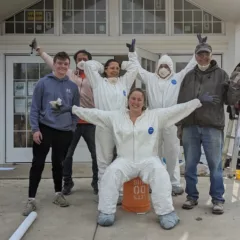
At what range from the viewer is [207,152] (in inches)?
177

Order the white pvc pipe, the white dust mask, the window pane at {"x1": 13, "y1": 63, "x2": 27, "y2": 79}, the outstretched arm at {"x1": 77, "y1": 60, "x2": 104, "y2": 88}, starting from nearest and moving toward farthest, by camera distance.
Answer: the white pvc pipe, the outstretched arm at {"x1": 77, "y1": 60, "x2": 104, "y2": 88}, the white dust mask, the window pane at {"x1": 13, "y1": 63, "x2": 27, "y2": 79}

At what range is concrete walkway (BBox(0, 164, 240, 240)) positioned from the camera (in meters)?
3.90

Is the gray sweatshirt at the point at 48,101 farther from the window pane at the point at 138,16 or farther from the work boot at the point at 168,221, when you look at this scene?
the window pane at the point at 138,16

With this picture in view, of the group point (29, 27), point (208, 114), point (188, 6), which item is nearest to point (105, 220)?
point (208, 114)

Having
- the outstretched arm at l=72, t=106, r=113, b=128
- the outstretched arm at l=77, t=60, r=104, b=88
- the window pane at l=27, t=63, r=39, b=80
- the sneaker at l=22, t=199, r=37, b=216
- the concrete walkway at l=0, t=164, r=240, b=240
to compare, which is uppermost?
the window pane at l=27, t=63, r=39, b=80

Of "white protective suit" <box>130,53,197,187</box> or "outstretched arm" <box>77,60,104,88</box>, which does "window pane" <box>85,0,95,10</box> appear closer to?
"white protective suit" <box>130,53,197,187</box>

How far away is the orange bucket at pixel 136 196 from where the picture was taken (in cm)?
448

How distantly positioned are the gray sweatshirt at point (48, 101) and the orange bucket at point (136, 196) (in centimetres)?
90

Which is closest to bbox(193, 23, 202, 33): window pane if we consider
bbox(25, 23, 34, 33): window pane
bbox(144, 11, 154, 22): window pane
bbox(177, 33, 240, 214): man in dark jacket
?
bbox(144, 11, 154, 22): window pane

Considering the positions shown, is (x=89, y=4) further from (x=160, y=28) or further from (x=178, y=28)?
(x=178, y=28)

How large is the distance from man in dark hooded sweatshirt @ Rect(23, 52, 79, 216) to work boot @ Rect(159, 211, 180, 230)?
1.30 metres

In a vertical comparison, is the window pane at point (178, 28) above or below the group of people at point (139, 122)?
above

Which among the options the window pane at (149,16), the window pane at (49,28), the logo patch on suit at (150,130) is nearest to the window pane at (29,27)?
the window pane at (49,28)

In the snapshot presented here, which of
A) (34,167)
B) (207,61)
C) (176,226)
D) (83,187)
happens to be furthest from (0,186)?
(207,61)
